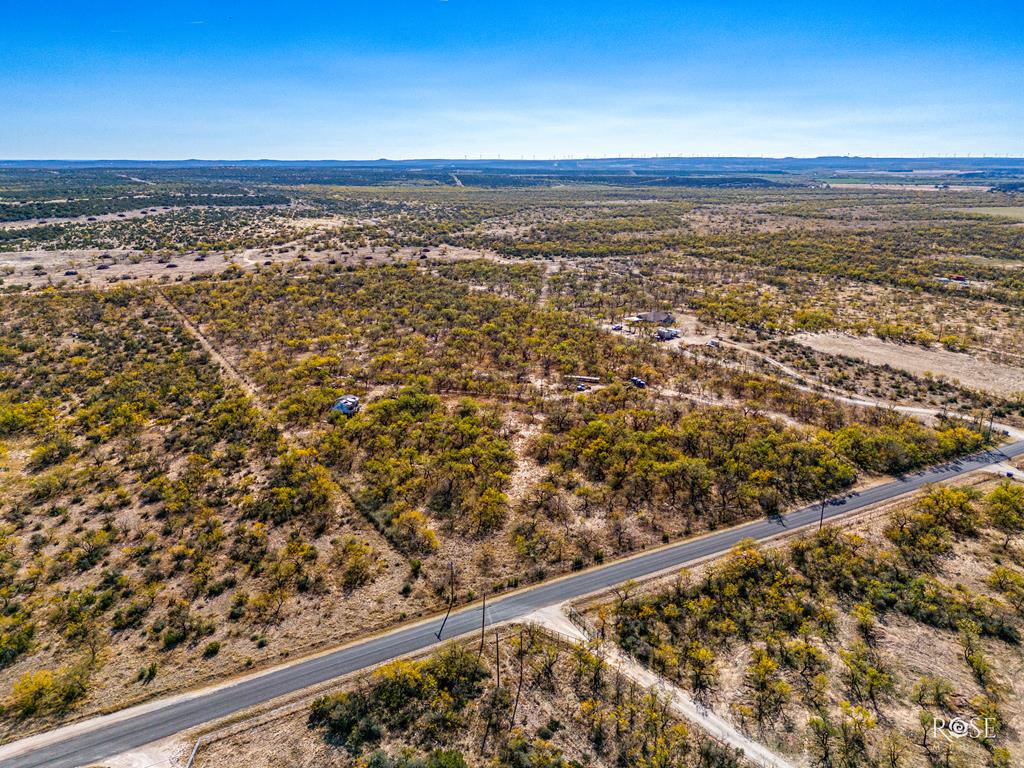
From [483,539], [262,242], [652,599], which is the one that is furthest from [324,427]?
[262,242]

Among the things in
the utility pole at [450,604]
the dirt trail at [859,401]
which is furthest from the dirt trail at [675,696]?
the dirt trail at [859,401]

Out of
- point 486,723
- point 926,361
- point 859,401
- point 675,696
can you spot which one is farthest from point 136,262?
point 926,361

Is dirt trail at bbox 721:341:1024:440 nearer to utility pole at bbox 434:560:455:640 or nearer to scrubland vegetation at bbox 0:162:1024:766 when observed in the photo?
scrubland vegetation at bbox 0:162:1024:766

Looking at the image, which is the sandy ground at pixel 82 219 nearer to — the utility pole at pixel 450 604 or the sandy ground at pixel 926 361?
the utility pole at pixel 450 604

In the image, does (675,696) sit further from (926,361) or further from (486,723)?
(926,361)

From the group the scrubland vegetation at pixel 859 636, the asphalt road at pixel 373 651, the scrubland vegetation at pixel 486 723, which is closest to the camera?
the scrubland vegetation at pixel 486 723

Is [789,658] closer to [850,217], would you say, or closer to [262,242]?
[262,242]
